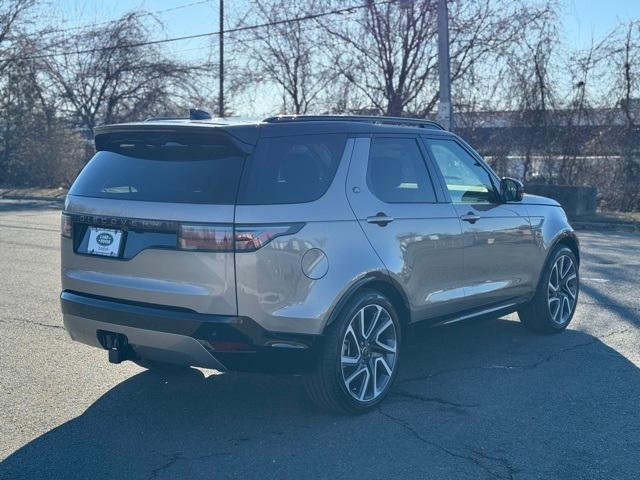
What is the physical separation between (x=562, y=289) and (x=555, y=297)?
174 mm

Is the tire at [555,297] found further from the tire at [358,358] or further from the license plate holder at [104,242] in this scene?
the license plate holder at [104,242]

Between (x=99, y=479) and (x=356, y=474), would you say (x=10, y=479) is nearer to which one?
(x=99, y=479)

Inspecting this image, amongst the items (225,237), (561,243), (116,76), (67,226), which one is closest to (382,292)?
(225,237)

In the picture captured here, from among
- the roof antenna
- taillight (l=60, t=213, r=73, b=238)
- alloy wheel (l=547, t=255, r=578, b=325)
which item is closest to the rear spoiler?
the roof antenna

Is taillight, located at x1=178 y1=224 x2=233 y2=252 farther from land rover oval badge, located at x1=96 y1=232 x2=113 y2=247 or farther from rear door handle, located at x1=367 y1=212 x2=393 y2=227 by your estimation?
rear door handle, located at x1=367 y1=212 x2=393 y2=227

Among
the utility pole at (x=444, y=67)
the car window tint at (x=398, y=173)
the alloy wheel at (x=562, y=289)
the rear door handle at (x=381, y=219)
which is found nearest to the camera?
the rear door handle at (x=381, y=219)

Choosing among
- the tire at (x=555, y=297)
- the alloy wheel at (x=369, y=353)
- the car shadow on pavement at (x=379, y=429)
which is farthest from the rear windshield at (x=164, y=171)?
the tire at (x=555, y=297)

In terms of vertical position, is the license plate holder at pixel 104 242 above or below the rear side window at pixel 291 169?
below

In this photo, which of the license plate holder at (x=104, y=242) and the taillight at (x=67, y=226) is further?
the taillight at (x=67, y=226)

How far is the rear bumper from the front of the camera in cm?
452

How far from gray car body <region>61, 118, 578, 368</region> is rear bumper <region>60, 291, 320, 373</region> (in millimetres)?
16

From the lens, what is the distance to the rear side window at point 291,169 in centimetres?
460

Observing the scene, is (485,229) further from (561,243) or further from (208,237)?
(208,237)

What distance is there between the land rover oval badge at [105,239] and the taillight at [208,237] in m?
0.58
